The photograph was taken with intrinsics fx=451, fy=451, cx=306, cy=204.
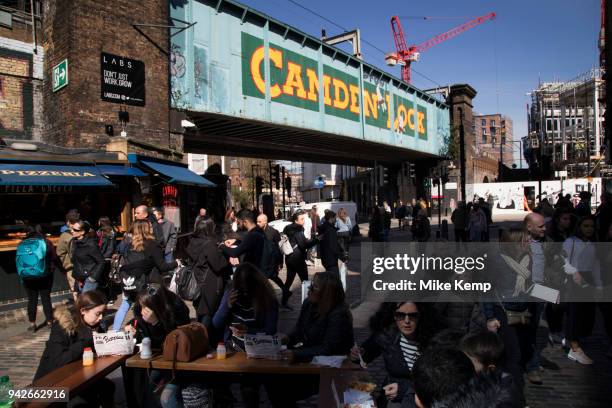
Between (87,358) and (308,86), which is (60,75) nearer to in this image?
(308,86)

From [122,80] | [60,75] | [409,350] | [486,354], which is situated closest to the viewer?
[486,354]

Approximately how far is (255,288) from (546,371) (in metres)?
3.62

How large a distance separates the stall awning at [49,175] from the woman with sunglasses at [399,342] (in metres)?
7.92

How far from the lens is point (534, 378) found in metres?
4.89

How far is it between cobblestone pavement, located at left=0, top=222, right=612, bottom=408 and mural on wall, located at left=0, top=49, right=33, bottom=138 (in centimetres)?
589

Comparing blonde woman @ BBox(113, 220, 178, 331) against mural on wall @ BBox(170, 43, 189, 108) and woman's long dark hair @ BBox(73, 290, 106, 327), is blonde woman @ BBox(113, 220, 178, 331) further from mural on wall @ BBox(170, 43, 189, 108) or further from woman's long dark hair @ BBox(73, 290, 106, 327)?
mural on wall @ BBox(170, 43, 189, 108)

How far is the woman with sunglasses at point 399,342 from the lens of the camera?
3.22 meters

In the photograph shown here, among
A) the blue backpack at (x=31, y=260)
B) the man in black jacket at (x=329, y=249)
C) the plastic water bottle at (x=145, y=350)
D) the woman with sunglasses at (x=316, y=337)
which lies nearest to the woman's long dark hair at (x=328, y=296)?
the woman with sunglasses at (x=316, y=337)

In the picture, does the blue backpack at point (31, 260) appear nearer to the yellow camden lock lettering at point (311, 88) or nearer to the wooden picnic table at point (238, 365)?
the wooden picnic table at point (238, 365)

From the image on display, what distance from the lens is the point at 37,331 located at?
25.0 feet

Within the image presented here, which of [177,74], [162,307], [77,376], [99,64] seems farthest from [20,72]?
[77,376]

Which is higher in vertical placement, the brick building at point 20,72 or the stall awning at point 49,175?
the brick building at point 20,72

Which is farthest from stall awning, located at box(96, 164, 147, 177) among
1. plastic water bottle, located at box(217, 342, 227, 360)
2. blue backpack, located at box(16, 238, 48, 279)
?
plastic water bottle, located at box(217, 342, 227, 360)

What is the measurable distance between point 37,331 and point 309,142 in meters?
16.1
